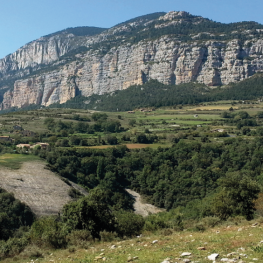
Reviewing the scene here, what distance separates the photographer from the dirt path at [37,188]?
50.7 metres

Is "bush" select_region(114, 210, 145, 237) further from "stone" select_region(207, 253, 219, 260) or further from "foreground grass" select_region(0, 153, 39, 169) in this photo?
"foreground grass" select_region(0, 153, 39, 169)

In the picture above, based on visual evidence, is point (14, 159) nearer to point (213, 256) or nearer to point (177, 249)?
point (177, 249)

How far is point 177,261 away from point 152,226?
15.0 m

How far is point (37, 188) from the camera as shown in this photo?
2206 inches

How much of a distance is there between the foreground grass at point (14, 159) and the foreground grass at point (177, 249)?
152ft

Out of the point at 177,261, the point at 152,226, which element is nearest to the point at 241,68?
the point at 152,226

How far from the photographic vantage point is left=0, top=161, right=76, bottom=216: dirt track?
Answer: 166 feet

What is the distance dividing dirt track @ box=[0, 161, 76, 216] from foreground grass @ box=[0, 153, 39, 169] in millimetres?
Result: 1525

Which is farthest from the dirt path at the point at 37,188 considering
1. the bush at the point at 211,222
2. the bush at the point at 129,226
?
the bush at the point at 211,222

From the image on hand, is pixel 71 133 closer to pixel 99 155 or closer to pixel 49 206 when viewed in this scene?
pixel 99 155

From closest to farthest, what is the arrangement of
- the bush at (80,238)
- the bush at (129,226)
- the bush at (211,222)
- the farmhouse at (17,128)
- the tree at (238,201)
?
the bush at (80,238) < the bush at (211,222) < the bush at (129,226) < the tree at (238,201) < the farmhouse at (17,128)

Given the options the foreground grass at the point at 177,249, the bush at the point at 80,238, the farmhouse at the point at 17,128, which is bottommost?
the bush at the point at 80,238

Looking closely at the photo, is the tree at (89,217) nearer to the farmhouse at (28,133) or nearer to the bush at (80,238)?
the bush at (80,238)

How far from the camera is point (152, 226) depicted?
2983 centimetres
